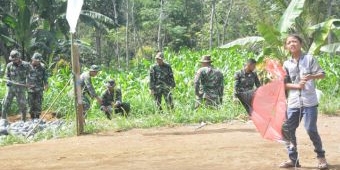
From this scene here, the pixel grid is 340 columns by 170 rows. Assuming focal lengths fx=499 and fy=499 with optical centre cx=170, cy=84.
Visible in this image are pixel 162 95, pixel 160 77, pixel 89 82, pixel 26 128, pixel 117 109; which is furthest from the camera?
pixel 162 95

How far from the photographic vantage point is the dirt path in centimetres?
605

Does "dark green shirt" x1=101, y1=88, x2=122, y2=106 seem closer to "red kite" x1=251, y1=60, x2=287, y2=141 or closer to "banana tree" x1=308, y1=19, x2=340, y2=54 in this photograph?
"banana tree" x1=308, y1=19, x2=340, y2=54

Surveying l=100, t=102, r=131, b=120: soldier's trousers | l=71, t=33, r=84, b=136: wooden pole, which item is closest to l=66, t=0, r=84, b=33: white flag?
l=71, t=33, r=84, b=136: wooden pole

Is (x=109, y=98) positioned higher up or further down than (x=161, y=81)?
further down

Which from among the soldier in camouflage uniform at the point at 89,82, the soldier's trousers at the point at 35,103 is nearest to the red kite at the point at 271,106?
the soldier in camouflage uniform at the point at 89,82

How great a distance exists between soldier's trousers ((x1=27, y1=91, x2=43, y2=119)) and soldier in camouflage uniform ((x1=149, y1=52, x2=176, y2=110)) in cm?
257

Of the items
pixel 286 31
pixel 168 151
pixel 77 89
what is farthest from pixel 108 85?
pixel 286 31

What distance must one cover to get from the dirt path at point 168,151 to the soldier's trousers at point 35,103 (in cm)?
317

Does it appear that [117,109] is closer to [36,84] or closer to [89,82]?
[89,82]

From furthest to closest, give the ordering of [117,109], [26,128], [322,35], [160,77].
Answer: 1. [322,35]
2. [160,77]
3. [117,109]
4. [26,128]

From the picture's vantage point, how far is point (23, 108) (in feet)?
35.4

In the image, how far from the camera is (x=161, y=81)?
1091 centimetres

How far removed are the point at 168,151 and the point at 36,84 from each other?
5.12 meters

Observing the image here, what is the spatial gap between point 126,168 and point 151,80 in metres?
5.08
